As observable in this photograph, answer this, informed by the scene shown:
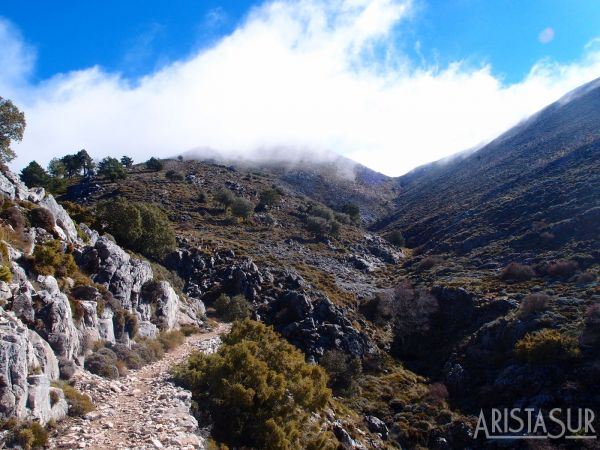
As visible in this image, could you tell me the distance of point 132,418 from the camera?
14.0 meters

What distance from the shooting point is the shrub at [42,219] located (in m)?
25.3

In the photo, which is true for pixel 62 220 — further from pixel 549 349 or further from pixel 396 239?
pixel 396 239

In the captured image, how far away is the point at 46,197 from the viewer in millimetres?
29641

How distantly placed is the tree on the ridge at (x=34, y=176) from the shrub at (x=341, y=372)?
63.1m

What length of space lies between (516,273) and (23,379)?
5038 cm

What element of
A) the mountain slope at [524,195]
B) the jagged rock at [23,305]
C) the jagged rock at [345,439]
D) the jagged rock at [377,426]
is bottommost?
the jagged rock at [377,426]

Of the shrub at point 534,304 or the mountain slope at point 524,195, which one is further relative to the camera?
the mountain slope at point 524,195

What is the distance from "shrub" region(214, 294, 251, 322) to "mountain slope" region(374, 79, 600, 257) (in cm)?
3888

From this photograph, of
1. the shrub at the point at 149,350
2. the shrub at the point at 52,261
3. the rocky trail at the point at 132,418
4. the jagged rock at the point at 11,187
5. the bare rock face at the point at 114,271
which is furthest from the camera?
the bare rock face at the point at 114,271

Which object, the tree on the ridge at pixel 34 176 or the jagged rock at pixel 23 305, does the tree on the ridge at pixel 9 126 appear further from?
the tree on the ridge at pixel 34 176

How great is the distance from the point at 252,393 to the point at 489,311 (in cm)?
3327

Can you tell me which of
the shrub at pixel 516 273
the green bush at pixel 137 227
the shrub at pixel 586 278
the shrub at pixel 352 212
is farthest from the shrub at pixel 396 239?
the green bush at pixel 137 227

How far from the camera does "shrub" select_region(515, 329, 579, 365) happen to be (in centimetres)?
2972

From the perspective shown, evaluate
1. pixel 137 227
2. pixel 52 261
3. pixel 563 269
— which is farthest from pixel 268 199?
pixel 52 261
